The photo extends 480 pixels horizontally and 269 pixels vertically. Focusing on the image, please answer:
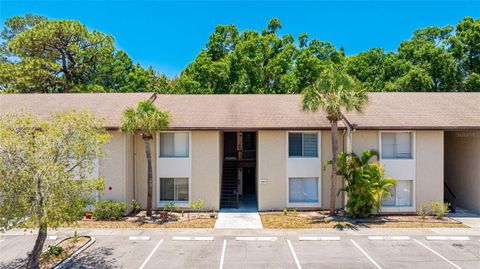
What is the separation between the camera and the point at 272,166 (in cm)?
1844

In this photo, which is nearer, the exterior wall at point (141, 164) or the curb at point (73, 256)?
the curb at point (73, 256)

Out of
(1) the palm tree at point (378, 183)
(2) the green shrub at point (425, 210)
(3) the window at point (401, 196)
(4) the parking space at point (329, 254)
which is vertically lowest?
(4) the parking space at point (329, 254)

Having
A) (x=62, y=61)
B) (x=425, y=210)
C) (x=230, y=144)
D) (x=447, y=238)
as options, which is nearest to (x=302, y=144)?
(x=230, y=144)

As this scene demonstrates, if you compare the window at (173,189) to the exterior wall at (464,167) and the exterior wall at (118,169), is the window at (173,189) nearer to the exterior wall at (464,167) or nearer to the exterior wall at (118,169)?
the exterior wall at (118,169)

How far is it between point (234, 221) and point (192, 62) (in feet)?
77.3

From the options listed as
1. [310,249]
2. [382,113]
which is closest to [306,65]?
[382,113]

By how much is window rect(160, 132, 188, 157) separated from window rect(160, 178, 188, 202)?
151 cm

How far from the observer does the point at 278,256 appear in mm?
12125

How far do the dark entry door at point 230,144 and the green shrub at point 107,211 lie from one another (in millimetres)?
8868

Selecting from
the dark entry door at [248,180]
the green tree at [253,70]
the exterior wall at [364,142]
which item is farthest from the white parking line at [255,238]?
A: the green tree at [253,70]

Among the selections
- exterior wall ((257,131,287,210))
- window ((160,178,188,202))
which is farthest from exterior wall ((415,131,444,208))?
window ((160,178,188,202))

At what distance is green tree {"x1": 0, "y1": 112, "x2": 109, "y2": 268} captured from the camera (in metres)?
9.16

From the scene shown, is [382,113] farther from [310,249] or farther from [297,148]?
[310,249]

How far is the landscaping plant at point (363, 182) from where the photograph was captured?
16250 mm
